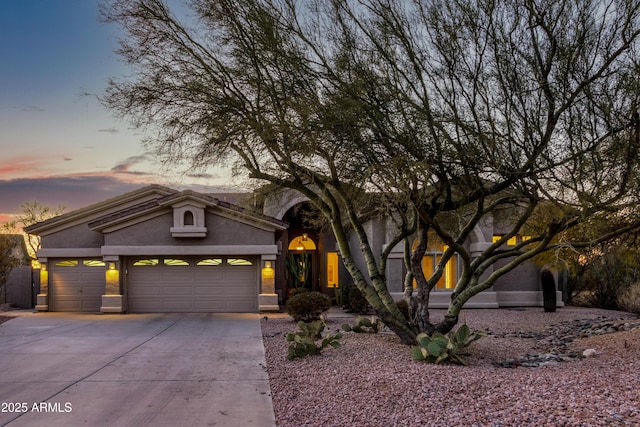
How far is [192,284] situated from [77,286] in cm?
459

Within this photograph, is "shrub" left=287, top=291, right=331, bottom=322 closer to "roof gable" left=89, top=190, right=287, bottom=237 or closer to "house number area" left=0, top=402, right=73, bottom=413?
"roof gable" left=89, top=190, right=287, bottom=237

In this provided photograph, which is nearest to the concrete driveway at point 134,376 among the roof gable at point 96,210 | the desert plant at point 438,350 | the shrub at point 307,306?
the shrub at point 307,306

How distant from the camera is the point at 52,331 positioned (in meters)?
15.4

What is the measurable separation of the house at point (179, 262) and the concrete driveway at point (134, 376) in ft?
15.5

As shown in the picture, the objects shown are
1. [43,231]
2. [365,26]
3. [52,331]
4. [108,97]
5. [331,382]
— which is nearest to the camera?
[331,382]

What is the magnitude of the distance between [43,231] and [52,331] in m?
→ 7.95

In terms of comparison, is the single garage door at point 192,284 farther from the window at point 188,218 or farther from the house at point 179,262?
the window at point 188,218

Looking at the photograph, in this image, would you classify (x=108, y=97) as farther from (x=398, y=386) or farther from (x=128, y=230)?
(x=128, y=230)

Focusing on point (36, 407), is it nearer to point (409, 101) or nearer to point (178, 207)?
point (409, 101)

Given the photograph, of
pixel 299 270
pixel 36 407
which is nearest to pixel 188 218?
pixel 299 270

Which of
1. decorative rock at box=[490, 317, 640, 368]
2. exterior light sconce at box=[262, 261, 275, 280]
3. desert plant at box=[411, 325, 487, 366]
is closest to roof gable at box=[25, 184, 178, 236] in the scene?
exterior light sconce at box=[262, 261, 275, 280]

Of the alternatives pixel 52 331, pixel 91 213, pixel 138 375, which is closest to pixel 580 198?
pixel 138 375

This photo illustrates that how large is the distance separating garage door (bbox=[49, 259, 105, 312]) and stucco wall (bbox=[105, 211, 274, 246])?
5.97 feet

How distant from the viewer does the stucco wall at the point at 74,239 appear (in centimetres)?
2194
